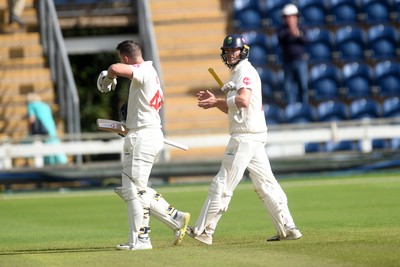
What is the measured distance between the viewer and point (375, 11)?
27.1 m

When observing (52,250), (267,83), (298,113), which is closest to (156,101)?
(52,250)

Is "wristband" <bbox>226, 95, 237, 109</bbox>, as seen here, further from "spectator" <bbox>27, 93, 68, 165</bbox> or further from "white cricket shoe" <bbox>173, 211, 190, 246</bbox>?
"spectator" <bbox>27, 93, 68, 165</bbox>

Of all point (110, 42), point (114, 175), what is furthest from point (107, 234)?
point (110, 42)

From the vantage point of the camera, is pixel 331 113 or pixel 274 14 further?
pixel 274 14

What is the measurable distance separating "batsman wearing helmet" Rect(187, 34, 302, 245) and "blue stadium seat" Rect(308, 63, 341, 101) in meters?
14.8

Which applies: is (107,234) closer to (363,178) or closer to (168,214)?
(168,214)

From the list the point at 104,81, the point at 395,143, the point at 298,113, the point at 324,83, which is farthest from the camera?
the point at 324,83

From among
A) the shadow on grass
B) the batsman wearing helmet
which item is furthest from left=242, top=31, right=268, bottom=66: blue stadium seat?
the shadow on grass

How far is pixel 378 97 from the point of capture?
2623 cm

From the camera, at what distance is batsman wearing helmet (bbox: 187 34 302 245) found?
10945 millimetres

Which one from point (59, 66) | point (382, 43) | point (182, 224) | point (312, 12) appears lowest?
point (182, 224)

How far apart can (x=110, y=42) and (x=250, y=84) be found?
16.8 m

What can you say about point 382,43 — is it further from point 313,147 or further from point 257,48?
point 313,147

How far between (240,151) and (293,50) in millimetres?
13378
